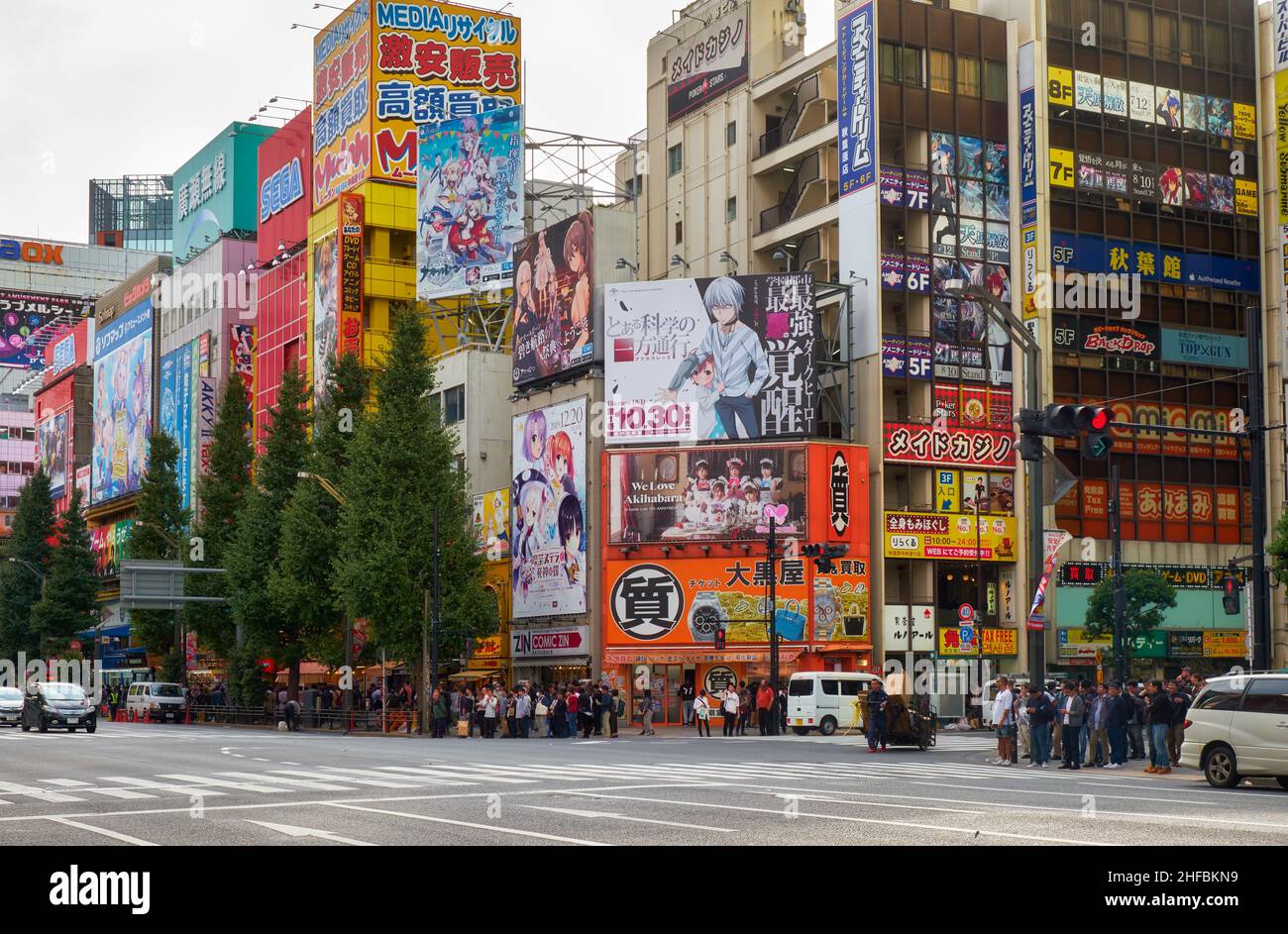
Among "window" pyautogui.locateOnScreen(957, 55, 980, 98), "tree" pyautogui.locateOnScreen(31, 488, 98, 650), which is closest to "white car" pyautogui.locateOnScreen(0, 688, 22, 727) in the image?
"tree" pyautogui.locateOnScreen(31, 488, 98, 650)

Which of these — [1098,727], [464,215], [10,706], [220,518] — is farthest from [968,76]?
[10,706]

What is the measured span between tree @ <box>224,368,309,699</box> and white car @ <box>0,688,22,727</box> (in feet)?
30.7

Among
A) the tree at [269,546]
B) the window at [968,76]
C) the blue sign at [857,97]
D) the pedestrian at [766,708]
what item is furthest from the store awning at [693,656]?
the window at [968,76]

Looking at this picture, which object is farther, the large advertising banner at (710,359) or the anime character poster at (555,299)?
the anime character poster at (555,299)

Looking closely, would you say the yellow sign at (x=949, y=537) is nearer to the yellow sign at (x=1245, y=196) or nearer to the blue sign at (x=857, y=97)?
the blue sign at (x=857, y=97)

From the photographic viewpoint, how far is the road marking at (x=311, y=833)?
14.8 metres

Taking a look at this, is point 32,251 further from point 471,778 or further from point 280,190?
point 471,778

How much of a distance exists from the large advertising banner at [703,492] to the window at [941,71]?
16884mm

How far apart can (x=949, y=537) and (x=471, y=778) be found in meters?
41.1

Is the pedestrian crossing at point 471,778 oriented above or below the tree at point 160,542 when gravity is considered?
below

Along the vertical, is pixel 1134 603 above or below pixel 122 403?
below

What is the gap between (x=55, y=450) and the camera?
138 m
